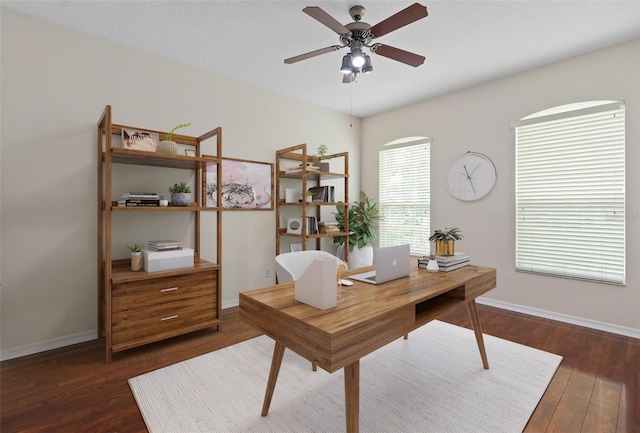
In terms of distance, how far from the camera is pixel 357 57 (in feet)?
7.40

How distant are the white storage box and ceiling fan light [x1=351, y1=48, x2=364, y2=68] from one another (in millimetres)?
2063

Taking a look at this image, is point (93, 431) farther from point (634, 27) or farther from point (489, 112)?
Result: point (634, 27)

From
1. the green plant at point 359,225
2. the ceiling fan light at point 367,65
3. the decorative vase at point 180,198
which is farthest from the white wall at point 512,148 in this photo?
the decorative vase at point 180,198

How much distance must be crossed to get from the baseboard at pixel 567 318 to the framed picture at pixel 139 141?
156 inches

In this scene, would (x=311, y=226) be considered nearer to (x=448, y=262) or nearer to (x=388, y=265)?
(x=448, y=262)

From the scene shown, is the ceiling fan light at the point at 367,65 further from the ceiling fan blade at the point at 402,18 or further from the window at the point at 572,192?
the window at the point at 572,192

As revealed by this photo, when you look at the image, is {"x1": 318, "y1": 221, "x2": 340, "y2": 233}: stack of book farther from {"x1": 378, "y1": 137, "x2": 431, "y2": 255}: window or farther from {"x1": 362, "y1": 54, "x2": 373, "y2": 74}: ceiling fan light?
{"x1": 362, "y1": 54, "x2": 373, "y2": 74}: ceiling fan light

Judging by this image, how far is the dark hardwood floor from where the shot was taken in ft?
5.53

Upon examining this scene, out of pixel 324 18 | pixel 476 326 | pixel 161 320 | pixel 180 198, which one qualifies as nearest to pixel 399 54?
pixel 324 18

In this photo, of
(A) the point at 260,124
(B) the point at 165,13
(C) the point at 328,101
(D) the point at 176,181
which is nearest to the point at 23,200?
(D) the point at 176,181

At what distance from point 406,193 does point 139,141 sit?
3.47m

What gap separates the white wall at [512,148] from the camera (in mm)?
2822

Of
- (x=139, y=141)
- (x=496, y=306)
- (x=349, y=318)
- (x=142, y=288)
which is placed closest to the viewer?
(x=349, y=318)

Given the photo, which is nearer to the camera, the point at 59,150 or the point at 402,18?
the point at 402,18
